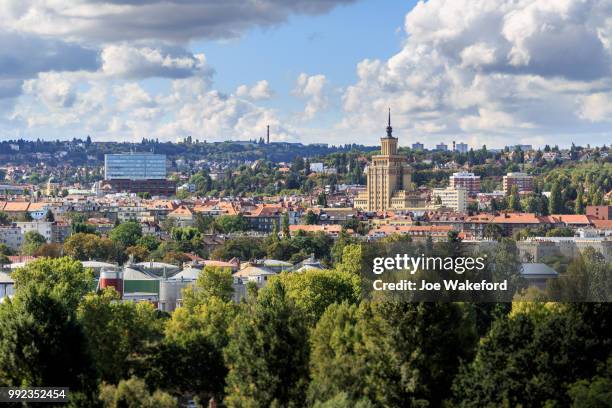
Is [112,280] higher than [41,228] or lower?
higher

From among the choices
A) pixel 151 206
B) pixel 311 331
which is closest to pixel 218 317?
pixel 311 331

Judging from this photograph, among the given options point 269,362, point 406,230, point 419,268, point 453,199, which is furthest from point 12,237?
point 419,268

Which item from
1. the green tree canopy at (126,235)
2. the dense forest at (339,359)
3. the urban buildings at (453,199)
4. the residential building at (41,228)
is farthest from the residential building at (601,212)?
the dense forest at (339,359)

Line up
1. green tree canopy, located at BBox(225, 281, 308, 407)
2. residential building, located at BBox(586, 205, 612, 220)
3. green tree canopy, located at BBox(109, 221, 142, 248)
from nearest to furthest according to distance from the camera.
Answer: green tree canopy, located at BBox(225, 281, 308, 407), green tree canopy, located at BBox(109, 221, 142, 248), residential building, located at BBox(586, 205, 612, 220)

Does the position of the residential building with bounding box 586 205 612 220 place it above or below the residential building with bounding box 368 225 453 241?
above

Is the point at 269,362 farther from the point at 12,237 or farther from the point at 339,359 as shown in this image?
the point at 12,237

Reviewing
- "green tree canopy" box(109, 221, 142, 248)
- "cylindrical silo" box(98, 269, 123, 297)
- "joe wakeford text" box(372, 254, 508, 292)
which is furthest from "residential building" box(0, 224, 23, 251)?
"joe wakeford text" box(372, 254, 508, 292)

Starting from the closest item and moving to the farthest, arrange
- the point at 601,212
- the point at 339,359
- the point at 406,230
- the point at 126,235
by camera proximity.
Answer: the point at 339,359
the point at 126,235
the point at 406,230
the point at 601,212

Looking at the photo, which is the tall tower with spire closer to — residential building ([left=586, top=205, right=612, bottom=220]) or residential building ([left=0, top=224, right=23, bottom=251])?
residential building ([left=586, top=205, right=612, bottom=220])
